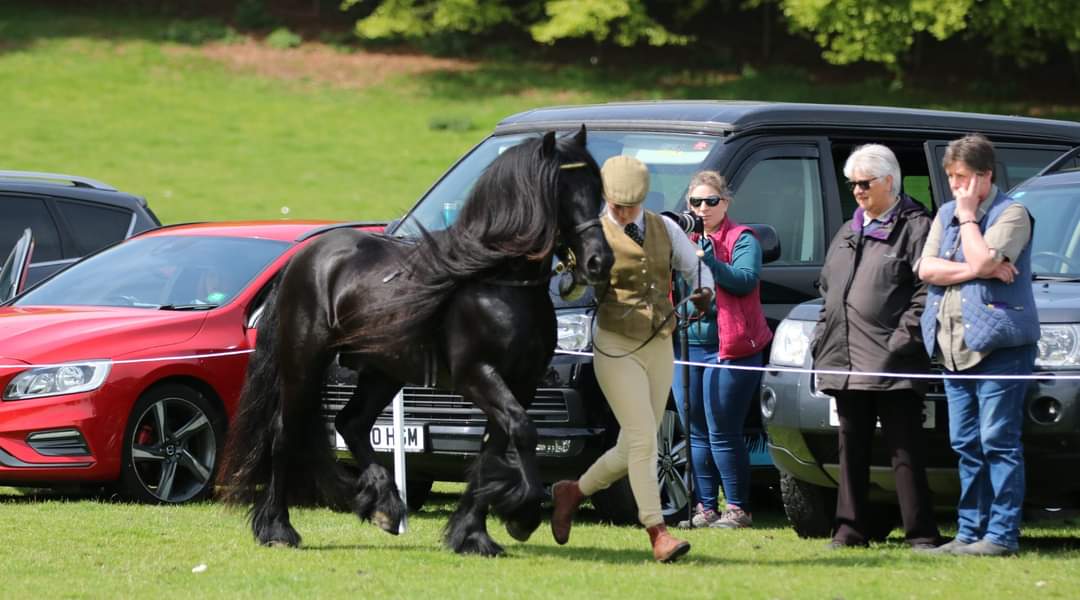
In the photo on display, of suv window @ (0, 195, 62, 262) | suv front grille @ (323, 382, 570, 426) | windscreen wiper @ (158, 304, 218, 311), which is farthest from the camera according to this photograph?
suv window @ (0, 195, 62, 262)

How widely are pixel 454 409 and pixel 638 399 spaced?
2.15m

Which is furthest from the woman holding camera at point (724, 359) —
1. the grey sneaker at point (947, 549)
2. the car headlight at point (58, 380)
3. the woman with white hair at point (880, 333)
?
the car headlight at point (58, 380)

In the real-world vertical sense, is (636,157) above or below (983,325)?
above

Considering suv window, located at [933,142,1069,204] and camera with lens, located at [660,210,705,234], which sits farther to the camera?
suv window, located at [933,142,1069,204]

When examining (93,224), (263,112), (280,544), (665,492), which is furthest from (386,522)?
(263,112)

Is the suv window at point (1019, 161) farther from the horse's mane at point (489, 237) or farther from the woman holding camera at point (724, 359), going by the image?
the horse's mane at point (489, 237)

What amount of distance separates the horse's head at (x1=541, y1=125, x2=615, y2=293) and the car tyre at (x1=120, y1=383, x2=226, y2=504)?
3881 millimetres

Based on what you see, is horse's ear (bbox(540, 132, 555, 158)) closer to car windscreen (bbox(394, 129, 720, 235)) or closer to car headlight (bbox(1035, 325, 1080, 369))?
car windscreen (bbox(394, 129, 720, 235))

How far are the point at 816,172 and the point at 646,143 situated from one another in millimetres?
1024

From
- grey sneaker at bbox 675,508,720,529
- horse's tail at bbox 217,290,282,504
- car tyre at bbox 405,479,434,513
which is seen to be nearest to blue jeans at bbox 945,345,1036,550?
grey sneaker at bbox 675,508,720,529

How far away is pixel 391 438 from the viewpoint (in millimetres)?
9477

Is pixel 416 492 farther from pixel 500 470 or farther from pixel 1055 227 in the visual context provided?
pixel 1055 227

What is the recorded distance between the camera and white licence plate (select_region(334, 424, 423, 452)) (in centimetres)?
940

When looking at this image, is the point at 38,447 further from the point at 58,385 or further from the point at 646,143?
the point at 646,143
